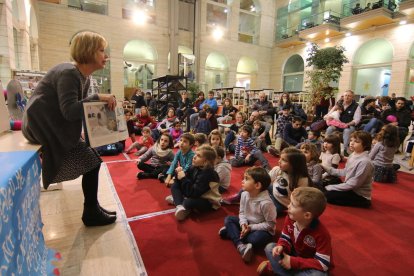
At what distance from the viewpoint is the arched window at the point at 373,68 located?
11.6 m

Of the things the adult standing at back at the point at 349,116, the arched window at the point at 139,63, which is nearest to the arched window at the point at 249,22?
the arched window at the point at 139,63

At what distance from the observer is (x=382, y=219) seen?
257 centimetres

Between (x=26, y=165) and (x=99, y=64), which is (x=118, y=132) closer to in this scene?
(x=99, y=64)

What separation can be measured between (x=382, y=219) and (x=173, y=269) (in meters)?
2.17

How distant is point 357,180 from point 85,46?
284cm

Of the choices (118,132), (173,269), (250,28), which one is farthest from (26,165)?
(250,28)

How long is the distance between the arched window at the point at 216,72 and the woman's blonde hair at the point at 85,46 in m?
14.4

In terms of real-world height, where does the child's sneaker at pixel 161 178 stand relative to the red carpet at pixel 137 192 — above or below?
above

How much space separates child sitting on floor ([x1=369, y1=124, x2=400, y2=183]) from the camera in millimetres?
3701

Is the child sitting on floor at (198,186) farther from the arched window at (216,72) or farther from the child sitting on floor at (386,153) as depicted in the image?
the arched window at (216,72)

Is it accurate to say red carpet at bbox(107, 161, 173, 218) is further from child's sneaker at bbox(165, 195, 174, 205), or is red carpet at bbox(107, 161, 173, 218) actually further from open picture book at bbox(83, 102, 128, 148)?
open picture book at bbox(83, 102, 128, 148)

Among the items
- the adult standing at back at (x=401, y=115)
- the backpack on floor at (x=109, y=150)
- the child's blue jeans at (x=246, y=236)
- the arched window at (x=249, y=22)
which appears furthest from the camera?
the arched window at (x=249, y=22)

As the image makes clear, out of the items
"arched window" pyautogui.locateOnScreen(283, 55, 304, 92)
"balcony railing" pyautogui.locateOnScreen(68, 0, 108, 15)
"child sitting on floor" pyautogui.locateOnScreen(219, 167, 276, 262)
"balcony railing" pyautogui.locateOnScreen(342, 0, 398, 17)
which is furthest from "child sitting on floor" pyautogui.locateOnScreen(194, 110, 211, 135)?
"arched window" pyautogui.locateOnScreen(283, 55, 304, 92)

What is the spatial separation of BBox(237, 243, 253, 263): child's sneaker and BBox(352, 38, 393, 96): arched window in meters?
12.7
